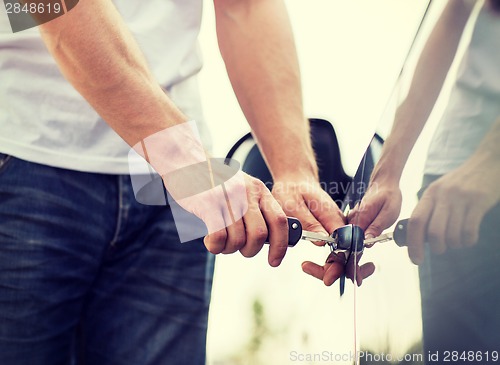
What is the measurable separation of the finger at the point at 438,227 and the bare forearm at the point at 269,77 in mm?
363

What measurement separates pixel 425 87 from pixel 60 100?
1.52 feet

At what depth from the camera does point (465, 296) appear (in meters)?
0.39

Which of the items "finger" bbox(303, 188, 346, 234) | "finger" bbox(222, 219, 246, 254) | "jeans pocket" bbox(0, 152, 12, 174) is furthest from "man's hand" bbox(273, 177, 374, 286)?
"jeans pocket" bbox(0, 152, 12, 174)

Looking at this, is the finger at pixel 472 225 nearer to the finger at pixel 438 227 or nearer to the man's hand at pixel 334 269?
the finger at pixel 438 227

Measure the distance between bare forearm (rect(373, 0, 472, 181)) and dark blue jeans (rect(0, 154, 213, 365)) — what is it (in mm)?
343

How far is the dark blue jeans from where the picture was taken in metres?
0.71

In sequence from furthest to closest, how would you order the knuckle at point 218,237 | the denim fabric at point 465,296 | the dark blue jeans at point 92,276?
1. the dark blue jeans at point 92,276
2. the knuckle at point 218,237
3. the denim fabric at point 465,296

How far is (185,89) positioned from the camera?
83 cm

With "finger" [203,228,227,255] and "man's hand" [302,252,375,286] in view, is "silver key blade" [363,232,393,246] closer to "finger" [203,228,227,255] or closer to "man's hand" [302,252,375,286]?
"man's hand" [302,252,375,286]

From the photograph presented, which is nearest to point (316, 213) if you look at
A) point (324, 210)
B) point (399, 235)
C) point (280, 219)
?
point (324, 210)

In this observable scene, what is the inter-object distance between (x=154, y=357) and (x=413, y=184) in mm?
487

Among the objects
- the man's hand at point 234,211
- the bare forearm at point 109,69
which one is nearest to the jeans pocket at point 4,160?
the bare forearm at point 109,69

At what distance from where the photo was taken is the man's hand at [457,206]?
1.25 ft

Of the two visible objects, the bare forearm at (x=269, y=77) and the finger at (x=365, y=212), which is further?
the bare forearm at (x=269, y=77)
